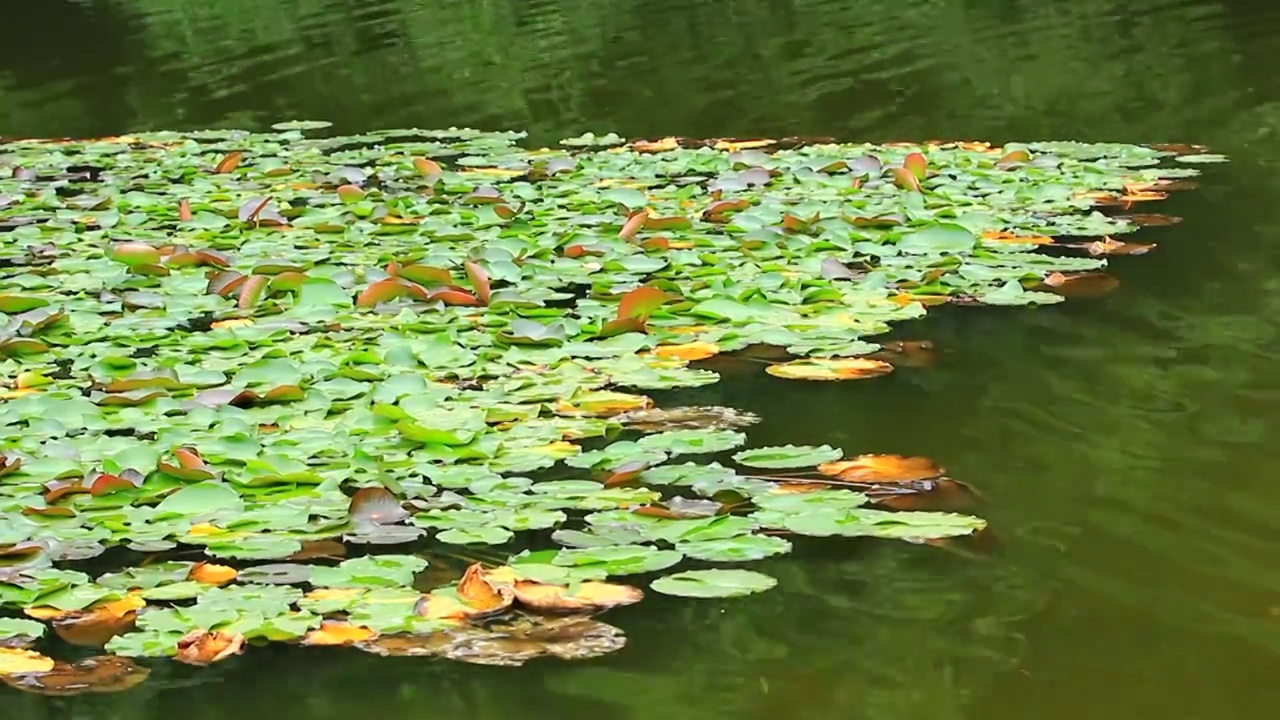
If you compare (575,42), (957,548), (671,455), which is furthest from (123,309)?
(575,42)

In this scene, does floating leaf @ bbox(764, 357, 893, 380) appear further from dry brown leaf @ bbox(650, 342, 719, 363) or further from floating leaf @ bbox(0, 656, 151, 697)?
floating leaf @ bbox(0, 656, 151, 697)

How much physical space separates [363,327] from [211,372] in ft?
1.60

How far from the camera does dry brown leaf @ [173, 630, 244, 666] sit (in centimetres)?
204

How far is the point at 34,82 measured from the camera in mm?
10117

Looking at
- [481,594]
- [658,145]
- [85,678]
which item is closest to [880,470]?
[481,594]

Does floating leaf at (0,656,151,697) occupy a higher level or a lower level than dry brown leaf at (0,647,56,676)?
lower

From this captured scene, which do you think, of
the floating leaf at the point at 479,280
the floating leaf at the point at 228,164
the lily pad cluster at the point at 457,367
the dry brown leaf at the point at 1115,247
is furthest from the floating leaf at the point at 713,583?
the floating leaf at the point at 228,164

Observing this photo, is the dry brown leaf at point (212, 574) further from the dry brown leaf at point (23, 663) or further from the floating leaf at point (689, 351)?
the floating leaf at point (689, 351)

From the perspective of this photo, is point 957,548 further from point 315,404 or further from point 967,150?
point 967,150

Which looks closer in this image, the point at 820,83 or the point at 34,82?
the point at 820,83

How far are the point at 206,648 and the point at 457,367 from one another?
1.23 m

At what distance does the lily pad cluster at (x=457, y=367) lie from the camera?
220 cm

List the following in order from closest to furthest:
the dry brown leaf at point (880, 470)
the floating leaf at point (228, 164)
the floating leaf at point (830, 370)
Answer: the dry brown leaf at point (880, 470)
the floating leaf at point (830, 370)
the floating leaf at point (228, 164)

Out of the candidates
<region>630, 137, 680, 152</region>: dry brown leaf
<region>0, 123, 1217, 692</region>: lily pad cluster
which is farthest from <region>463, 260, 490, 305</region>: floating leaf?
A: <region>630, 137, 680, 152</region>: dry brown leaf
